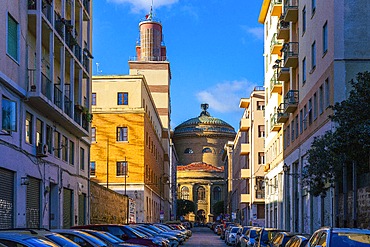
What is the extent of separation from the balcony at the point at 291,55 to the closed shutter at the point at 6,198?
22.5 meters

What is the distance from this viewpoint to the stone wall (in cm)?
4294

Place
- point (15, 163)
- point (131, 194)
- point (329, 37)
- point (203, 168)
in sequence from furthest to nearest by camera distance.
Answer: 1. point (203, 168)
2. point (131, 194)
3. point (329, 37)
4. point (15, 163)

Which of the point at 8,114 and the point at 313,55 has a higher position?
the point at 313,55

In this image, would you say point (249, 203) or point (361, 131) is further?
point (249, 203)

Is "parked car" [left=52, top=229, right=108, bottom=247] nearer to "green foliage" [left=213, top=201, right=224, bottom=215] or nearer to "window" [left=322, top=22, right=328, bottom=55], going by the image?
"window" [left=322, top=22, right=328, bottom=55]

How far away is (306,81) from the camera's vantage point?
38750 mm

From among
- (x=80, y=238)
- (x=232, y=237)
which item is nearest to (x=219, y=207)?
(x=232, y=237)

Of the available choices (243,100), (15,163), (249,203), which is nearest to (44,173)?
(15,163)

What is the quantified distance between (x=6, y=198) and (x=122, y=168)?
37.6 meters

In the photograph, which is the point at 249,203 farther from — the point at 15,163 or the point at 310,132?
the point at 15,163

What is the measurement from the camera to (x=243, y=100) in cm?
9006

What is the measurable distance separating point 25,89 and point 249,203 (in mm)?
56170

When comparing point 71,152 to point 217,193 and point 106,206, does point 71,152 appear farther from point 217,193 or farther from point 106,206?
point 217,193

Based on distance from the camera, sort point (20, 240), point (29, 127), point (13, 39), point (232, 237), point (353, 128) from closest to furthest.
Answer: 1. point (20, 240)
2. point (353, 128)
3. point (13, 39)
4. point (29, 127)
5. point (232, 237)
